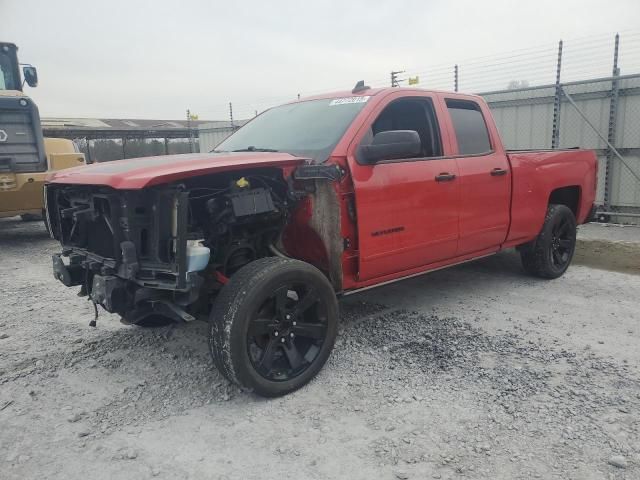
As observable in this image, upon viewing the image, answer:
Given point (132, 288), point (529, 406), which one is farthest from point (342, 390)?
point (132, 288)

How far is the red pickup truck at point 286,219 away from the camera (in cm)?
302

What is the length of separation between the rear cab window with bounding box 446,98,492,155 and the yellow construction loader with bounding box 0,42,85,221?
6.54m

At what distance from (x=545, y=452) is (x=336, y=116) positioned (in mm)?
2663

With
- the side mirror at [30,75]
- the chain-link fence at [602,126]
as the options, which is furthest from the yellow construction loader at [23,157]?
the chain-link fence at [602,126]

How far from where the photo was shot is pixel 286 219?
3564 millimetres

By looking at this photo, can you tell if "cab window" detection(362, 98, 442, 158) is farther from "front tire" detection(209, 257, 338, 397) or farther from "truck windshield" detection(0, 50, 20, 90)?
"truck windshield" detection(0, 50, 20, 90)

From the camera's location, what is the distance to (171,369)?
3.64 metres

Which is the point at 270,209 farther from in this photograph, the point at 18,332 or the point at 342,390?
the point at 18,332

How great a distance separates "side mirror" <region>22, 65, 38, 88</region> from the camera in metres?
9.30

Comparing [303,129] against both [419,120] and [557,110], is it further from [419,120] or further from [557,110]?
[557,110]

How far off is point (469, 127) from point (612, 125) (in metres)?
5.08

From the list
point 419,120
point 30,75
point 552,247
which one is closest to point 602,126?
point 552,247

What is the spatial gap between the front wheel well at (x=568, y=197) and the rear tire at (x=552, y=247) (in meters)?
0.16

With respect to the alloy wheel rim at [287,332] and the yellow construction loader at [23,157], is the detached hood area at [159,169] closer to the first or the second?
the alloy wheel rim at [287,332]
